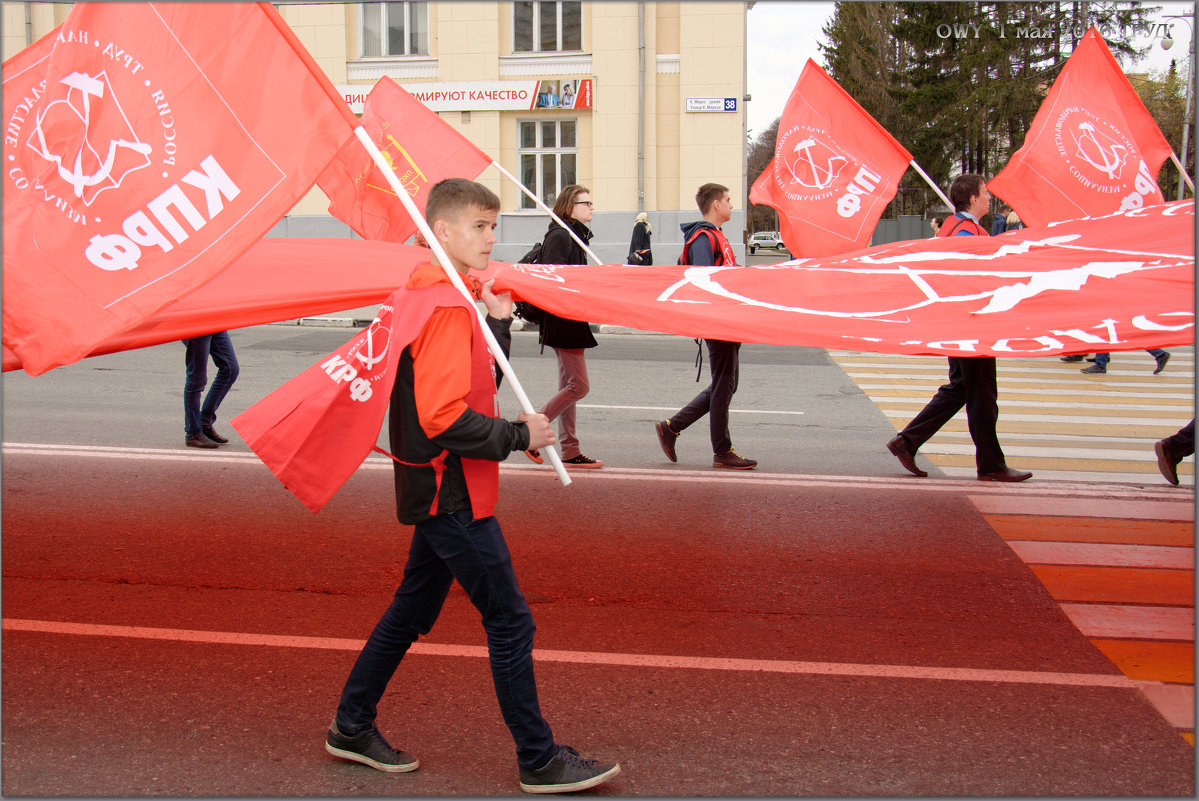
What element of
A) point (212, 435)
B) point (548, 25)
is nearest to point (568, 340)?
point (212, 435)

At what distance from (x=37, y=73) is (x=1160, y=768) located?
4375mm

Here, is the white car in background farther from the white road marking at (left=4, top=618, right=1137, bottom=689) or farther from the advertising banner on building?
the white road marking at (left=4, top=618, right=1137, bottom=689)

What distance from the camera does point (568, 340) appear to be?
7270 mm

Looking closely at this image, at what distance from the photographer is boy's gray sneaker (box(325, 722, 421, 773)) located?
133 inches

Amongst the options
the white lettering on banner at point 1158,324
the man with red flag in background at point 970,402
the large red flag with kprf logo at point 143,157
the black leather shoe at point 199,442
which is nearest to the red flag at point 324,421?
the large red flag with kprf logo at point 143,157

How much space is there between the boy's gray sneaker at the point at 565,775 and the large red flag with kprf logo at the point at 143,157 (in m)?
1.86

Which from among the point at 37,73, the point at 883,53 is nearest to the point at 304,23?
the point at 37,73

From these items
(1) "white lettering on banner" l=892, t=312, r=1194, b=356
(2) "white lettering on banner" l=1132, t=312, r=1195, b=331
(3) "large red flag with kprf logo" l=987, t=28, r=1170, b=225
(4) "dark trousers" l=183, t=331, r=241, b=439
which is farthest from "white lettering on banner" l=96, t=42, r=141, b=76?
(3) "large red flag with kprf logo" l=987, t=28, r=1170, b=225

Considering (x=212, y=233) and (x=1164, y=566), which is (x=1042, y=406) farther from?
(x=212, y=233)

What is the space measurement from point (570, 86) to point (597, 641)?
824 inches

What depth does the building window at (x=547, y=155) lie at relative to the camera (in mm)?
24531

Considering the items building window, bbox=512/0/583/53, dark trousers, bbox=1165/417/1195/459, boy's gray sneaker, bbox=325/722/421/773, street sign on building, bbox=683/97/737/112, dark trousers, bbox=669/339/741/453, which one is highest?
building window, bbox=512/0/583/53

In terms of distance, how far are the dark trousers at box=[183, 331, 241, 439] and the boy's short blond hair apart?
5228mm

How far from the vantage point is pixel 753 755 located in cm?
349
